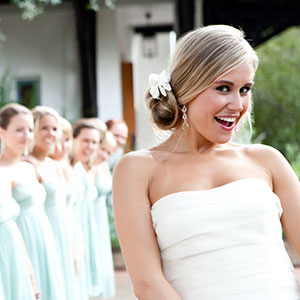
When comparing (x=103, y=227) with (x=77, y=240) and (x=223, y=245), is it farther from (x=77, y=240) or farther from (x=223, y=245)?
(x=223, y=245)

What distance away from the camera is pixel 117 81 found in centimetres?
1351

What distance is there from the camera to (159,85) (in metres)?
2.42

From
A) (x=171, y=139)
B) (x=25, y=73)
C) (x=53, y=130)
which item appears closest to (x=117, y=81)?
(x=25, y=73)

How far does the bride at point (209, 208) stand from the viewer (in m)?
2.15

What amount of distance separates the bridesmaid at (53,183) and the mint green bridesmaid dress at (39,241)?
0.40 metres

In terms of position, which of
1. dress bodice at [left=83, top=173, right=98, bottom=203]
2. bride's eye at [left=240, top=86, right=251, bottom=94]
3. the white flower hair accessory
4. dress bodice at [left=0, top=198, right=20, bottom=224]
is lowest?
dress bodice at [left=83, top=173, right=98, bottom=203]

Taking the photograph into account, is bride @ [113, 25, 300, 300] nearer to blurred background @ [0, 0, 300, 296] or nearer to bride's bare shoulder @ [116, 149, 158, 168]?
bride's bare shoulder @ [116, 149, 158, 168]

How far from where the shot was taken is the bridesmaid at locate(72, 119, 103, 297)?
8078mm

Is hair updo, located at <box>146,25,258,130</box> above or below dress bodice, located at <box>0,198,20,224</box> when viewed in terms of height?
above

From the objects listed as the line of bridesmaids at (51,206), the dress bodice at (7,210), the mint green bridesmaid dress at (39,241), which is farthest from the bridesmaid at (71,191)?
the dress bodice at (7,210)

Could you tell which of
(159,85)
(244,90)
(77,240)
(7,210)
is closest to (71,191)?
(77,240)

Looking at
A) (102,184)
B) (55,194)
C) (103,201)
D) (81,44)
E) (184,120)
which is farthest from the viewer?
(81,44)

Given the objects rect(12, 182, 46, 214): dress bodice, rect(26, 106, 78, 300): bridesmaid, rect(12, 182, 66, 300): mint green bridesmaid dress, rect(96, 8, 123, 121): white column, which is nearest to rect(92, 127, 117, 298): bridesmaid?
rect(26, 106, 78, 300): bridesmaid

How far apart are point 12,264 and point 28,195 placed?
0.65 meters
